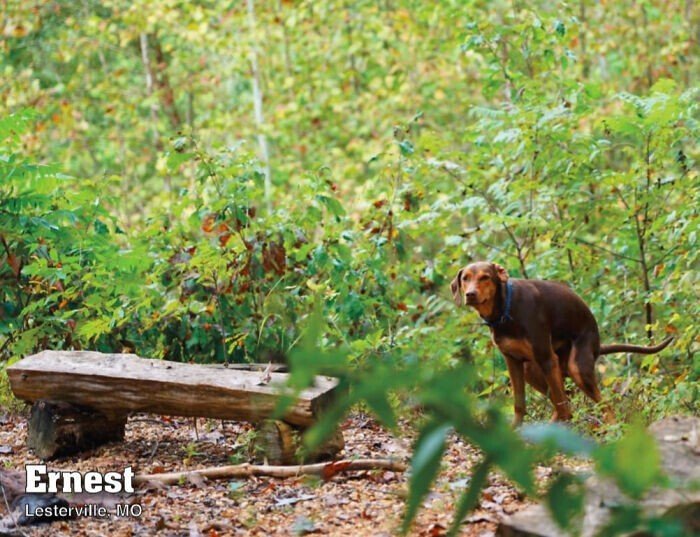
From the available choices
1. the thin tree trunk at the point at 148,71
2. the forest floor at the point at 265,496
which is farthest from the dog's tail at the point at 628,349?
the thin tree trunk at the point at 148,71

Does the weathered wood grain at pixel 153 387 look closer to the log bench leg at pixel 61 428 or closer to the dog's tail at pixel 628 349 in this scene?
the log bench leg at pixel 61 428

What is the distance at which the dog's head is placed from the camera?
20.8 feet

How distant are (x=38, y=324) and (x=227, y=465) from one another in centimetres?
272

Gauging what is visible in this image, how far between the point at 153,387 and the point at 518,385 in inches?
102

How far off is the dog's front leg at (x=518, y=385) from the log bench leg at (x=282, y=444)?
1.84 m

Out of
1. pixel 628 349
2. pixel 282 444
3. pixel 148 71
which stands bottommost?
pixel 628 349

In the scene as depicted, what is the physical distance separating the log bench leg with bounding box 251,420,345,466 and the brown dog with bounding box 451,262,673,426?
1609mm

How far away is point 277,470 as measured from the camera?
16.6 ft

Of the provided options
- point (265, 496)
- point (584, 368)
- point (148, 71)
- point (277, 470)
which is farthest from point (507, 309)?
point (148, 71)

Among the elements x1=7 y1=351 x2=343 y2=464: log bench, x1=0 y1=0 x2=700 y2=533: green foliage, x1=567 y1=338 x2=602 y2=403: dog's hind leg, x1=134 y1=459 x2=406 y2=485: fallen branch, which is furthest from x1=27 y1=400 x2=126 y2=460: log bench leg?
x1=567 y1=338 x2=602 y2=403: dog's hind leg

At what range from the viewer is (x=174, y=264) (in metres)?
8.04

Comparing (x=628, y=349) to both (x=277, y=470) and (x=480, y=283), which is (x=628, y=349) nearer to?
(x=480, y=283)

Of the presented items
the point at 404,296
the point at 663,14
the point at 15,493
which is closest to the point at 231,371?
the point at 15,493

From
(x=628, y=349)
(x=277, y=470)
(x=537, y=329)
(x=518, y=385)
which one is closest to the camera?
(x=277, y=470)
